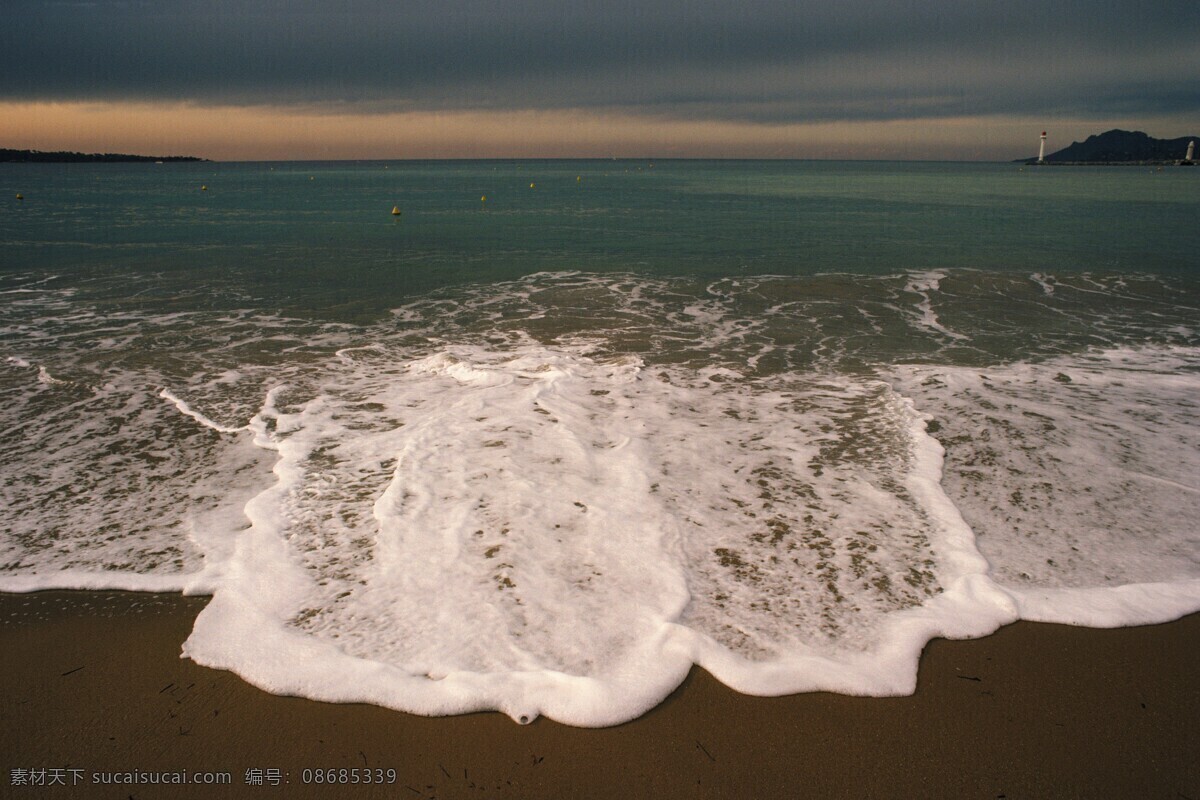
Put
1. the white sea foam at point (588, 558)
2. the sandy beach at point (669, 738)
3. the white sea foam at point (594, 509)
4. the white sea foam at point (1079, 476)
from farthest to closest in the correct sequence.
→ the white sea foam at point (1079, 476)
the white sea foam at point (594, 509)
the white sea foam at point (588, 558)
the sandy beach at point (669, 738)

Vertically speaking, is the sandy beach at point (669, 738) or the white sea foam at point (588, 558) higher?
the white sea foam at point (588, 558)

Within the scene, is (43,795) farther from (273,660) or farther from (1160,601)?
(1160,601)

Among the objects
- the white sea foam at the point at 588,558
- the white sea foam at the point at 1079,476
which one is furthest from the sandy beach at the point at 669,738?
the white sea foam at the point at 1079,476

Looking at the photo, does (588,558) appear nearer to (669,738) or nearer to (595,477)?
(595,477)

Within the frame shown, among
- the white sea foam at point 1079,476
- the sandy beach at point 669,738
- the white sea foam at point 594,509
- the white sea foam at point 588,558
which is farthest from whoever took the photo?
the white sea foam at point 1079,476

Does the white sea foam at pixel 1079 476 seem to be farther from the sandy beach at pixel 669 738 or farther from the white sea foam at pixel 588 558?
the sandy beach at pixel 669 738

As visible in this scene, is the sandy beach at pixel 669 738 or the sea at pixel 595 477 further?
the sea at pixel 595 477

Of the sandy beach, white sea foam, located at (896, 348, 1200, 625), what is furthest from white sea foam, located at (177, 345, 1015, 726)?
white sea foam, located at (896, 348, 1200, 625)
